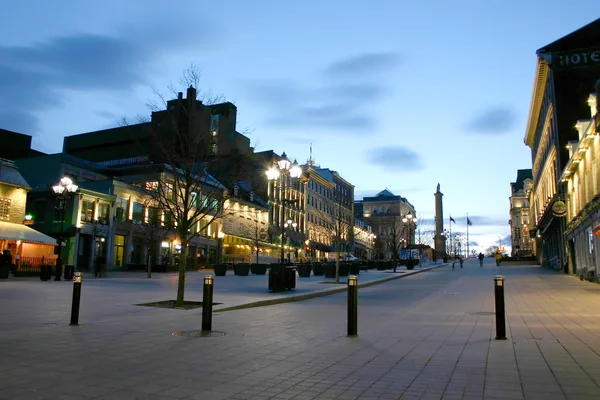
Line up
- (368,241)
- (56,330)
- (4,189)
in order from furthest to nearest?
(368,241) < (4,189) < (56,330)

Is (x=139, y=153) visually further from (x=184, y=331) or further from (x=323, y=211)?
(x=184, y=331)

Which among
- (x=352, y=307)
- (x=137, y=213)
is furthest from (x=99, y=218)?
(x=352, y=307)

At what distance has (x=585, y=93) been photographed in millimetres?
42125

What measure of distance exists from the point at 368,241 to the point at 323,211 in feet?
116

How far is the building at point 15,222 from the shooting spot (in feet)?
119

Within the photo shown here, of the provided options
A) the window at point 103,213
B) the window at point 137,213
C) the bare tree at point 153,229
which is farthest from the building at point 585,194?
the window at point 103,213

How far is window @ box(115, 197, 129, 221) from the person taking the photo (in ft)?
164

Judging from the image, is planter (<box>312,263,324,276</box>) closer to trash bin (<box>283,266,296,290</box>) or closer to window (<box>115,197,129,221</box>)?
trash bin (<box>283,266,296,290</box>)

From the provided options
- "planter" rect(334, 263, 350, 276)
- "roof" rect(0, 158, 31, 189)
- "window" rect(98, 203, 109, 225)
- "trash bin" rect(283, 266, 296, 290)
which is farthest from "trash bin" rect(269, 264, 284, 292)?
"window" rect(98, 203, 109, 225)

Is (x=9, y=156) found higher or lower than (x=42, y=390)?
higher

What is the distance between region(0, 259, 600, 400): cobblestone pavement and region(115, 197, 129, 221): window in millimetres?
38468

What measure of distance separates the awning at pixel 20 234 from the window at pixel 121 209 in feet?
35.0

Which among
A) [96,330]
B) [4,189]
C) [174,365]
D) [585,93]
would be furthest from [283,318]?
[585,93]

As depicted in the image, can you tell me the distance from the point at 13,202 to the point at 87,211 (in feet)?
29.0
